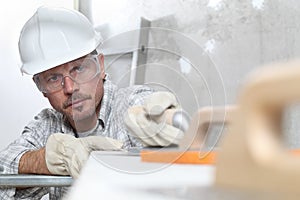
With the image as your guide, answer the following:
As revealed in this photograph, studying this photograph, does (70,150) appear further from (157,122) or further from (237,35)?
(237,35)

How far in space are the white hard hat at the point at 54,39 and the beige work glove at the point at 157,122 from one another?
0.68m

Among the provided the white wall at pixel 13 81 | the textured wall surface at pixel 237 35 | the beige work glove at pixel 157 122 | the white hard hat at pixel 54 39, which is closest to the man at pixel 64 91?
the white hard hat at pixel 54 39

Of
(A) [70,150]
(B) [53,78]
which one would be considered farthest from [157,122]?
(B) [53,78]

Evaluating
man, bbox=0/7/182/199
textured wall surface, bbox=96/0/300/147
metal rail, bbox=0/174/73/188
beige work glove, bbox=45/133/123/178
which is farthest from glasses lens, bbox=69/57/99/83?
metal rail, bbox=0/174/73/188

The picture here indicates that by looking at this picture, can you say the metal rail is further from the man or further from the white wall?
the white wall

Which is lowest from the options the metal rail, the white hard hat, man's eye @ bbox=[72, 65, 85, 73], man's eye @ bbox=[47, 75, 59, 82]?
the metal rail

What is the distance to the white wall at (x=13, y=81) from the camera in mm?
1836

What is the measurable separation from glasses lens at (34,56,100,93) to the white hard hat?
0.07ft

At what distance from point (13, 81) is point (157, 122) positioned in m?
1.39

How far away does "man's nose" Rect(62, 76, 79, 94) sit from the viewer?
1302 mm

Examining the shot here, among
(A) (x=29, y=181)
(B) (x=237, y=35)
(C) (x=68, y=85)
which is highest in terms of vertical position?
(B) (x=237, y=35)

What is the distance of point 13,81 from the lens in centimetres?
188

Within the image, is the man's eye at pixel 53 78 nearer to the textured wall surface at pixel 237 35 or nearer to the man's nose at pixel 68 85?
the man's nose at pixel 68 85

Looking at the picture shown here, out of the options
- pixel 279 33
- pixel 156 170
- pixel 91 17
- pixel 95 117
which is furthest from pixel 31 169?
pixel 91 17
